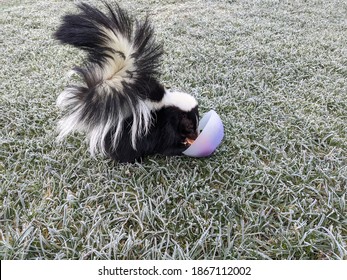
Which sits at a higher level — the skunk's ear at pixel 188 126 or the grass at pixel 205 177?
the skunk's ear at pixel 188 126

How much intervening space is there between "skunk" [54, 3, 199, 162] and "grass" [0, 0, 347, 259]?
422 millimetres

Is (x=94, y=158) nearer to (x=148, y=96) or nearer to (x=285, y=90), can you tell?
(x=148, y=96)

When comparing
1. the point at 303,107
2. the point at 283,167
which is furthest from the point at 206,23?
the point at 283,167

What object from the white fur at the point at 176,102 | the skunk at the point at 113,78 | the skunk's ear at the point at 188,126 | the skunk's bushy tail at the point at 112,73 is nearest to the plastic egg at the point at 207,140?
the skunk's ear at the point at 188,126

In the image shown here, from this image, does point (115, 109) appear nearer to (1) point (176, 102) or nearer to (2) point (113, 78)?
(2) point (113, 78)

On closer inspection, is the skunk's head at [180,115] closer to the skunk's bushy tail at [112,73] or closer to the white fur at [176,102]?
the white fur at [176,102]

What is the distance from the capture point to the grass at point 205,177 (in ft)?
5.92

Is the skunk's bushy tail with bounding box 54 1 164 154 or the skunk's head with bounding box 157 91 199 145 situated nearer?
the skunk's bushy tail with bounding box 54 1 164 154

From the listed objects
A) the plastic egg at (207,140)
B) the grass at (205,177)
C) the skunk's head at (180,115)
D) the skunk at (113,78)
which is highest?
the skunk at (113,78)

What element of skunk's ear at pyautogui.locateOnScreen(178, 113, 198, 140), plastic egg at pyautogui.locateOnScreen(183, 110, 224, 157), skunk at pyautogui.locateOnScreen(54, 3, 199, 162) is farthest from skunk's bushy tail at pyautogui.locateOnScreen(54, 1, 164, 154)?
plastic egg at pyautogui.locateOnScreen(183, 110, 224, 157)

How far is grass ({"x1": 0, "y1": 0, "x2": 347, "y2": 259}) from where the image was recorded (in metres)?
1.80

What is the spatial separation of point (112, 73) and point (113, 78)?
4cm

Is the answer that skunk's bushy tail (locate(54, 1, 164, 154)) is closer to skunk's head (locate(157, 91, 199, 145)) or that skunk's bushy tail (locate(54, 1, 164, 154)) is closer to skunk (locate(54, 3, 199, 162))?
skunk (locate(54, 3, 199, 162))

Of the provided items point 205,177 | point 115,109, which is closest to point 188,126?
point 205,177
